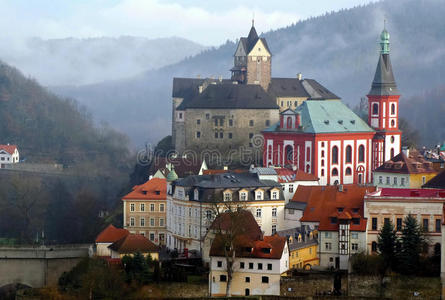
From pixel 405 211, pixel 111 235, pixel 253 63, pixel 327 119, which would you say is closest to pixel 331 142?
pixel 327 119

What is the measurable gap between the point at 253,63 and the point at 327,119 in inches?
733

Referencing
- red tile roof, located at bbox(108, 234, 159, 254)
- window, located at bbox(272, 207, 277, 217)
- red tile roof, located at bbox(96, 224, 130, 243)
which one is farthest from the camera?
red tile roof, located at bbox(96, 224, 130, 243)

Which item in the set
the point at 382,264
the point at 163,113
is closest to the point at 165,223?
the point at 382,264

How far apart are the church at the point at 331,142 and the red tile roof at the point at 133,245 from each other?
84.8ft

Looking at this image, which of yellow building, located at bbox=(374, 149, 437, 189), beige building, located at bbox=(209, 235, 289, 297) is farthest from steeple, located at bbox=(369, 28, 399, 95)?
beige building, located at bbox=(209, 235, 289, 297)

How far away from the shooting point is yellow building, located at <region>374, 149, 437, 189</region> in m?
89.9

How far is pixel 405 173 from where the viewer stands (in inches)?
3556

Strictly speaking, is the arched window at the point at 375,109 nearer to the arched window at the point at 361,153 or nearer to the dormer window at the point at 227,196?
the arched window at the point at 361,153

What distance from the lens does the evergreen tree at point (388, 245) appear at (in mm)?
71250

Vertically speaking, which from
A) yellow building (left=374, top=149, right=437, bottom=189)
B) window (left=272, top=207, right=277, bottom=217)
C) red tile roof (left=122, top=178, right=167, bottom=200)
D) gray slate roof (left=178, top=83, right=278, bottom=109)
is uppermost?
gray slate roof (left=178, top=83, right=278, bottom=109)

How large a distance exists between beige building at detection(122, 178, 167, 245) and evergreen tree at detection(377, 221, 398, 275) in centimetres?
1878

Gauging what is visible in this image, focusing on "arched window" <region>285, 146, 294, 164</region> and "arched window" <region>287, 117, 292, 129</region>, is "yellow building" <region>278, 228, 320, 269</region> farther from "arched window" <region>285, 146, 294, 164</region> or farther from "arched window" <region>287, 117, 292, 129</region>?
"arched window" <region>287, 117, 292, 129</region>

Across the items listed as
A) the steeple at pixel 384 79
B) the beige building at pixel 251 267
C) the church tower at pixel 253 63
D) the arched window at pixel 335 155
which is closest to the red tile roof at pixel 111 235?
the beige building at pixel 251 267

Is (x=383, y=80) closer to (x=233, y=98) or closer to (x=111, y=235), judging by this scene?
(x=233, y=98)
